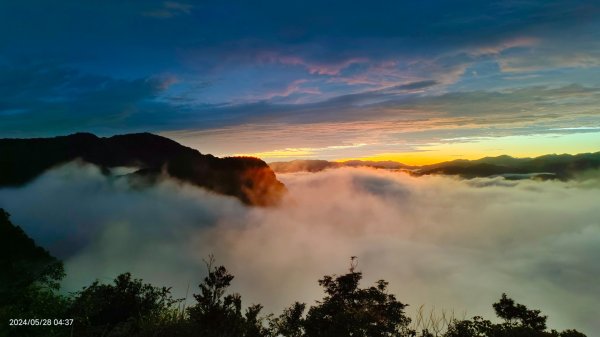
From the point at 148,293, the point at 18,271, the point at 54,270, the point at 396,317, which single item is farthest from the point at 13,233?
the point at 396,317

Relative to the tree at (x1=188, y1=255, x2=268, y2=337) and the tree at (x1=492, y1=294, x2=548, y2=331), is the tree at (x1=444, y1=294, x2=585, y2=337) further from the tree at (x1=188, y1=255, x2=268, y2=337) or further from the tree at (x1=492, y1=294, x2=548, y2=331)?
the tree at (x1=188, y1=255, x2=268, y2=337)

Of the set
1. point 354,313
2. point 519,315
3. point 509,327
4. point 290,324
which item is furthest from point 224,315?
point 519,315

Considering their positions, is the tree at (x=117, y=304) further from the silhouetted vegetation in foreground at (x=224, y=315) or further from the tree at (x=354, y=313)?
the tree at (x=354, y=313)

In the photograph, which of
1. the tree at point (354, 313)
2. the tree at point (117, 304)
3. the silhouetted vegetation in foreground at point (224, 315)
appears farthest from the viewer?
the tree at point (117, 304)

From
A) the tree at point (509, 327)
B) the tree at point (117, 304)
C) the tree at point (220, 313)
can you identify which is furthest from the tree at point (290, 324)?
the tree at point (509, 327)

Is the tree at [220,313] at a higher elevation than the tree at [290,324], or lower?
higher

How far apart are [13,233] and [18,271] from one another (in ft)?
62.3

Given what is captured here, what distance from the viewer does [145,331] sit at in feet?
72.4

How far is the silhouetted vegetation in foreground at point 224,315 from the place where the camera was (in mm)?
24562

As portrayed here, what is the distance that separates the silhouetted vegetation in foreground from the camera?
2456 cm

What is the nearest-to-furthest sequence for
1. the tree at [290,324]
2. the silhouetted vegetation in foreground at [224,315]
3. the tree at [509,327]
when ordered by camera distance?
the tree at [509,327] < the silhouetted vegetation in foreground at [224,315] < the tree at [290,324]

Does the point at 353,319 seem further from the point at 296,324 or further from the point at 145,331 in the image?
the point at 145,331

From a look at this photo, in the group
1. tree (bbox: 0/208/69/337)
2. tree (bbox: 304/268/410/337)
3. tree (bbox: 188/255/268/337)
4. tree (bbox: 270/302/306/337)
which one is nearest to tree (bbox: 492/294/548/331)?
tree (bbox: 304/268/410/337)

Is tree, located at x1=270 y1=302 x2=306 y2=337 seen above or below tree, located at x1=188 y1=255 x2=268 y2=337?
below
